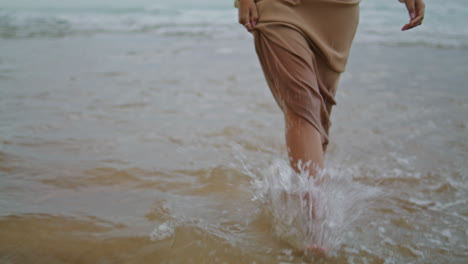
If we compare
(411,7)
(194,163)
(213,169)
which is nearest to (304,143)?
(411,7)

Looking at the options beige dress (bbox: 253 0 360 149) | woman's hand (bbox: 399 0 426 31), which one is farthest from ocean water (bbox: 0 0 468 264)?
woman's hand (bbox: 399 0 426 31)

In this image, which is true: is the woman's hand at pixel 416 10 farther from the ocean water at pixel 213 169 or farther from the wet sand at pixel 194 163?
the wet sand at pixel 194 163

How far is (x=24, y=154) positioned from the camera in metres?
2.80

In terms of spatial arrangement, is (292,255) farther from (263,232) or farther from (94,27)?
(94,27)

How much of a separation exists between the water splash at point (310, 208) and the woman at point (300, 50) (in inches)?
3.3

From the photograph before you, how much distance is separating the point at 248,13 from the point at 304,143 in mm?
637

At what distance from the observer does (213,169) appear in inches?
109

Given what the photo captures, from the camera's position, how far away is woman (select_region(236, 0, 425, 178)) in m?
1.74

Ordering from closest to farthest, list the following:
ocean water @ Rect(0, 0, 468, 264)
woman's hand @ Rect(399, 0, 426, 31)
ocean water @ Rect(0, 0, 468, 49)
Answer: ocean water @ Rect(0, 0, 468, 264) < woman's hand @ Rect(399, 0, 426, 31) < ocean water @ Rect(0, 0, 468, 49)

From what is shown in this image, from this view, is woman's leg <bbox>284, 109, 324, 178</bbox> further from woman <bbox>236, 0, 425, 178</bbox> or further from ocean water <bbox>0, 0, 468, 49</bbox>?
ocean water <bbox>0, 0, 468, 49</bbox>

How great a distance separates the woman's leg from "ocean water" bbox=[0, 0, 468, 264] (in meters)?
0.08

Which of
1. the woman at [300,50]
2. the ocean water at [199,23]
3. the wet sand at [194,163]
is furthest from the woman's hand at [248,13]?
the ocean water at [199,23]

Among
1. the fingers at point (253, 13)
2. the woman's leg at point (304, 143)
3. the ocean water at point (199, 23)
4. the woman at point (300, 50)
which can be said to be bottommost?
the ocean water at point (199, 23)

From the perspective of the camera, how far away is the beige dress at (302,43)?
1.74 metres
